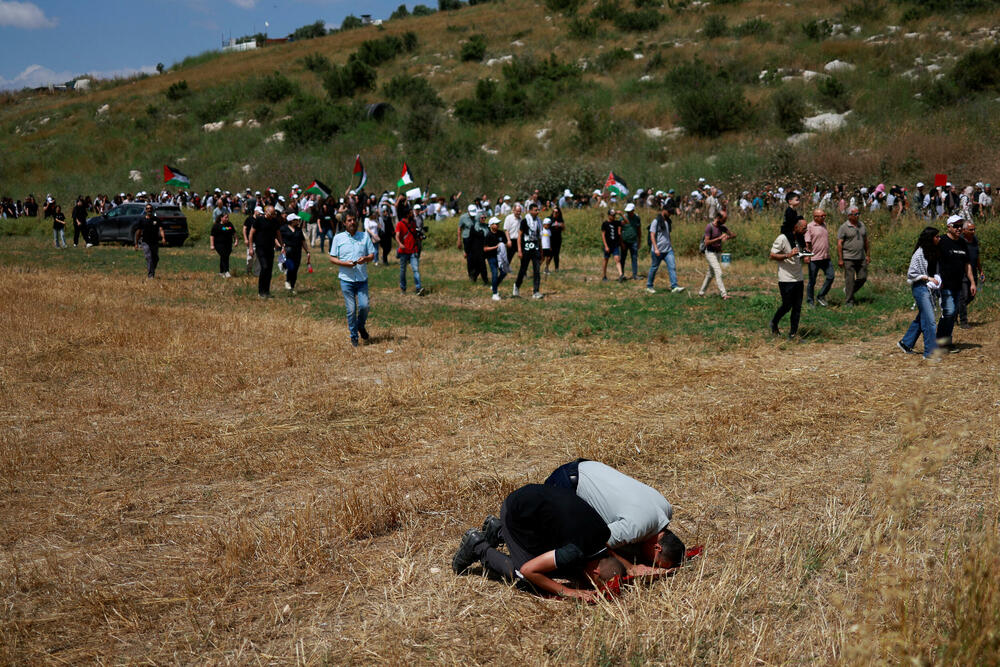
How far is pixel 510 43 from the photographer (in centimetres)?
6069

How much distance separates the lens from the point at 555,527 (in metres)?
4.41

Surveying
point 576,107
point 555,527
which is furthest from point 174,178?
point 555,527

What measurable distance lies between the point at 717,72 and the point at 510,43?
2122 centimetres

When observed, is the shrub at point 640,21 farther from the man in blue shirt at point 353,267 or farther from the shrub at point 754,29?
the man in blue shirt at point 353,267

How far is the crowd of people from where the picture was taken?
36.2ft

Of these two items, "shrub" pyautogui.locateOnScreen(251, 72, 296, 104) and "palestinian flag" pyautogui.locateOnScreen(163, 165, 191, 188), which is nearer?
"palestinian flag" pyautogui.locateOnScreen(163, 165, 191, 188)

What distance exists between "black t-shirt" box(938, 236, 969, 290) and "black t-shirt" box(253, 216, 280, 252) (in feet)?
38.4

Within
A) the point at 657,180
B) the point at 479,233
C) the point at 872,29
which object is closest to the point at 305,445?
the point at 479,233

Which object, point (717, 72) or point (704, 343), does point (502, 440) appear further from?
point (717, 72)

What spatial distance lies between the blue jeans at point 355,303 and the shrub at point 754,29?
45996 mm

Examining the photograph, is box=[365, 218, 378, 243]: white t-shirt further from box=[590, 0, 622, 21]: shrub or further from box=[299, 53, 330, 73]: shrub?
box=[299, 53, 330, 73]: shrub

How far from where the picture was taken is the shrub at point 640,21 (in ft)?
189

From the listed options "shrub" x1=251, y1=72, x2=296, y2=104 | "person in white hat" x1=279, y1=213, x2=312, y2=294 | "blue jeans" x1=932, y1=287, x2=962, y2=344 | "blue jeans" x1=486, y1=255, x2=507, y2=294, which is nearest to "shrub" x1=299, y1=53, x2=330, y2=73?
"shrub" x1=251, y1=72, x2=296, y2=104

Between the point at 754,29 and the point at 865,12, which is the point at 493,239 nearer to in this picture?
the point at 754,29
